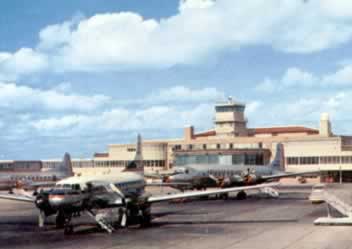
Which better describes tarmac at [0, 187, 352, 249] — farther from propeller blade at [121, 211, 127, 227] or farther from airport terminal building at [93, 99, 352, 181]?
airport terminal building at [93, 99, 352, 181]

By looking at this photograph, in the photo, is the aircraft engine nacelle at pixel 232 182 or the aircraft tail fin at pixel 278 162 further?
the aircraft tail fin at pixel 278 162

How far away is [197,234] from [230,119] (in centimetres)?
11760

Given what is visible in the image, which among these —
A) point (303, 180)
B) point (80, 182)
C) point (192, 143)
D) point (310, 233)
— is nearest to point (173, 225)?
point (80, 182)

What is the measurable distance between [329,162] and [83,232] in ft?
337

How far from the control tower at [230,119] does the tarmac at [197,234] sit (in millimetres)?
102791

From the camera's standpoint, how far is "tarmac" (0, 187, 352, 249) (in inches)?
1129

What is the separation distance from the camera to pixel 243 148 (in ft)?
442

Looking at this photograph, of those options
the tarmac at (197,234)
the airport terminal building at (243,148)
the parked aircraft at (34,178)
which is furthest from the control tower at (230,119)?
the tarmac at (197,234)

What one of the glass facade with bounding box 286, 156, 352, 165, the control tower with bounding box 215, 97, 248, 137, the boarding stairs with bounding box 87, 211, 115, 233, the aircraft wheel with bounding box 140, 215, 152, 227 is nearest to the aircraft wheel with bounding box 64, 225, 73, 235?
the boarding stairs with bounding box 87, 211, 115, 233

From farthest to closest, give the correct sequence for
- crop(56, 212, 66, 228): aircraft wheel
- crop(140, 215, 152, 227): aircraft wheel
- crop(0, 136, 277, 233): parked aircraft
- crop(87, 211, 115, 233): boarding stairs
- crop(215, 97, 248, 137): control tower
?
1. crop(215, 97, 248, 137): control tower
2. crop(140, 215, 152, 227): aircraft wheel
3. crop(56, 212, 66, 228): aircraft wheel
4. crop(0, 136, 277, 233): parked aircraft
5. crop(87, 211, 115, 233): boarding stairs

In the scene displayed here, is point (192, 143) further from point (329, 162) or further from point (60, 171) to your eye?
point (60, 171)

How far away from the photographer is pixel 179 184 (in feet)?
227

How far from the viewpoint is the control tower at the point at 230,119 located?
149125 mm

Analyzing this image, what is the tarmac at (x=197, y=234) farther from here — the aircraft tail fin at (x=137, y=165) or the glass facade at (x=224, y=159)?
the glass facade at (x=224, y=159)
